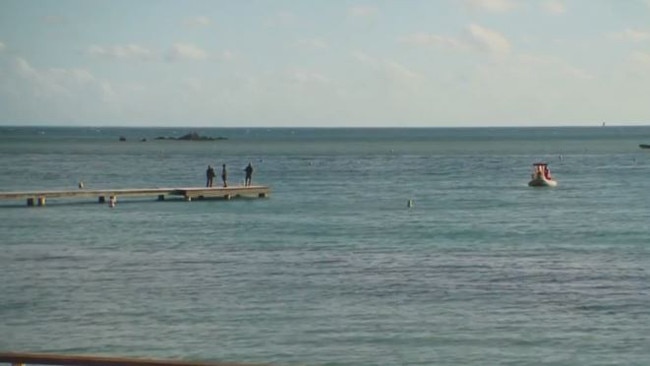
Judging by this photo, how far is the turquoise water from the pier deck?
84cm

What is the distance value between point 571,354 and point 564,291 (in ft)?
28.4

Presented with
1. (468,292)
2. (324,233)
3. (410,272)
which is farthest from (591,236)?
(468,292)

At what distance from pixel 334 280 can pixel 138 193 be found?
40.1m

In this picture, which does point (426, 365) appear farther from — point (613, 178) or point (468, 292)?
point (613, 178)

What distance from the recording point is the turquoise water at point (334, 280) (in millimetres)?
28078

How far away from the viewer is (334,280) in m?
38.2

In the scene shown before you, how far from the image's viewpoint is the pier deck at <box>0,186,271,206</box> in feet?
241

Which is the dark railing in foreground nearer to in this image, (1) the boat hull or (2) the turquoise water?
(2) the turquoise water

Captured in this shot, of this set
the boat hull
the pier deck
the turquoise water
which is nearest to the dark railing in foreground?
the turquoise water

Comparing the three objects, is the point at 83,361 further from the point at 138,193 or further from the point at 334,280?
the point at 138,193

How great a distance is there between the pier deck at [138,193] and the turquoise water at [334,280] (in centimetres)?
84

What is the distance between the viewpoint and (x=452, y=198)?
3216 inches

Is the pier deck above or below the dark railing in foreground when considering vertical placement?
below

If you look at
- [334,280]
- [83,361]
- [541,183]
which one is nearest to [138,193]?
[541,183]
